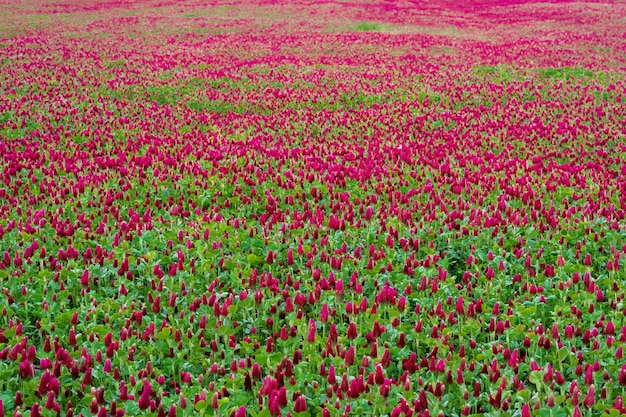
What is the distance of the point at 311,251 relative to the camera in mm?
6754

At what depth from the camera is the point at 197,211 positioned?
793cm

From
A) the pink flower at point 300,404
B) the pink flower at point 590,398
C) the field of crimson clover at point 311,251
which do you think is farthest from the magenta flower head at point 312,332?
the pink flower at point 590,398

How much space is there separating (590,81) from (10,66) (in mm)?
18533

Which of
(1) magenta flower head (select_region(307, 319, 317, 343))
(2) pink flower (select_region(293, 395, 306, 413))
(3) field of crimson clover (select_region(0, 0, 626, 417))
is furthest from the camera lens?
(1) magenta flower head (select_region(307, 319, 317, 343))

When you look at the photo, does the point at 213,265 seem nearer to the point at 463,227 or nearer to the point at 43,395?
the point at 43,395

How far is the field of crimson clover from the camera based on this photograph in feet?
14.8

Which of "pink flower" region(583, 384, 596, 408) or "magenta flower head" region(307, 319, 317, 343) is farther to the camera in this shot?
"magenta flower head" region(307, 319, 317, 343)

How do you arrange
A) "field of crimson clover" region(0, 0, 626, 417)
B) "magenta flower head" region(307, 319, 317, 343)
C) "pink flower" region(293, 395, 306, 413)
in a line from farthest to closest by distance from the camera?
1. "magenta flower head" region(307, 319, 317, 343)
2. "field of crimson clover" region(0, 0, 626, 417)
3. "pink flower" region(293, 395, 306, 413)

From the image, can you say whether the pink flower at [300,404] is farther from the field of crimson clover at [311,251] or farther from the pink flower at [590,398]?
the pink flower at [590,398]

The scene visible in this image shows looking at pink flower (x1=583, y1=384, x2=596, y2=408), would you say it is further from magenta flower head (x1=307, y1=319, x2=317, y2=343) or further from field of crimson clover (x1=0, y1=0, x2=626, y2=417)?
magenta flower head (x1=307, y1=319, x2=317, y2=343)

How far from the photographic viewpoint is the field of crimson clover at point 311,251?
452cm

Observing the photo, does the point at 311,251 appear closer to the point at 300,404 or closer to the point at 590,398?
the point at 300,404

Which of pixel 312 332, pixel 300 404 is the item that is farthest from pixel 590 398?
pixel 312 332

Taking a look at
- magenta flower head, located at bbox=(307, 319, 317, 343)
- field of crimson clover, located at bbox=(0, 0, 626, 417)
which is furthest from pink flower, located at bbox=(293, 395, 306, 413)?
magenta flower head, located at bbox=(307, 319, 317, 343)
